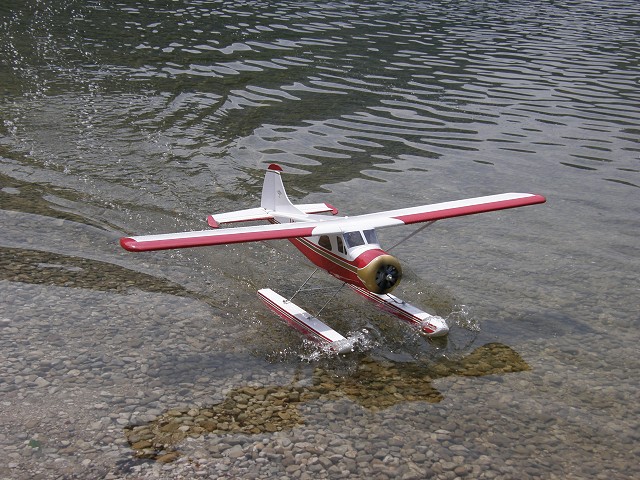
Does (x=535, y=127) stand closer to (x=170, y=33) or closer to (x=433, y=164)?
(x=433, y=164)

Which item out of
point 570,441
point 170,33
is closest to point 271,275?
point 570,441

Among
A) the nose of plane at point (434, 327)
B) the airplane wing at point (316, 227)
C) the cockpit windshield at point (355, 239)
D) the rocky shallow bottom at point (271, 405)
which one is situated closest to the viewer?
the rocky shallow bottom at point (271, 405)

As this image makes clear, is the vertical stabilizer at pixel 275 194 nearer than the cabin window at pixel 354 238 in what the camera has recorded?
No

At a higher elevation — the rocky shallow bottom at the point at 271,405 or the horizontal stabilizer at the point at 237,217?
the horizontal stabilizer at the point at 237,217

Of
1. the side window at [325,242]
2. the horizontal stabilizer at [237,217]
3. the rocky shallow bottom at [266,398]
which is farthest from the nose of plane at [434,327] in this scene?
the horizontal stabilizer at [237,217]

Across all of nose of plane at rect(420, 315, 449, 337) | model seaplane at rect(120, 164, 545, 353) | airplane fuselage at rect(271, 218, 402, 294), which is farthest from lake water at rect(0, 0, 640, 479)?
airplane fuselage at rect(271, 218, 402, 294)

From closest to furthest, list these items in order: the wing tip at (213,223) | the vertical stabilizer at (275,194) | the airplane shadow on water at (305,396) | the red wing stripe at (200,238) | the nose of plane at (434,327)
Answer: the airplane shadow on water at (305,396)
the red wing stripe at (200,238)
the nose of plane at (434,327)
the wing tip at (213,223)
the vertical stabilizer at (275,194)

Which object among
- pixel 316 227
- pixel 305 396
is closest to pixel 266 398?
pixel 305 396

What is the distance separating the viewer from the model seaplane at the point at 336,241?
11719 millimetres

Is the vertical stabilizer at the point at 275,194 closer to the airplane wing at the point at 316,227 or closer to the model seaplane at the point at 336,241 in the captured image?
the model seaplane at the point at 336,241

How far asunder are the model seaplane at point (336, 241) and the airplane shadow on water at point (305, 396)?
0.72 m

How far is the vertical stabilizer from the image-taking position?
14.6 meters

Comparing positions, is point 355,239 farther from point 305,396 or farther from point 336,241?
point 305,396

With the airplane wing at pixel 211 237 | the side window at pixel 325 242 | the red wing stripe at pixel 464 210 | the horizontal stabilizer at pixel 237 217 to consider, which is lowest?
the horizontal stabilizer at pixel 237 217
